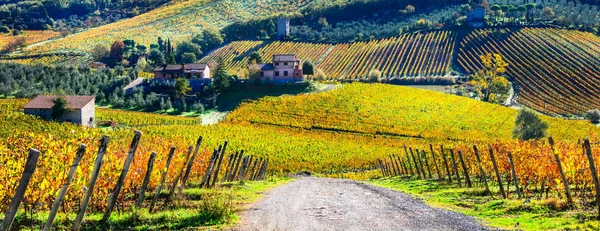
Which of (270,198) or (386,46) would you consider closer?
(270,198)

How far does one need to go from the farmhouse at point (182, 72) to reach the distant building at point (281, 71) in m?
8.93

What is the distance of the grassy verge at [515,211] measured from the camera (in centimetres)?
1427

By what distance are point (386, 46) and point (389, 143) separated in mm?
79707

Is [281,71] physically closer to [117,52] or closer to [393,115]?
[393,115]

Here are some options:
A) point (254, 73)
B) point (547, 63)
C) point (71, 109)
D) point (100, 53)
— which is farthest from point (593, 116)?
point (100, 53)

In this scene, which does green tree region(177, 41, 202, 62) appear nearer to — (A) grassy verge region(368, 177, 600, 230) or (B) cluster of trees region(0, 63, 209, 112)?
(B) cluster of trees region(0, 63, 209, 112)

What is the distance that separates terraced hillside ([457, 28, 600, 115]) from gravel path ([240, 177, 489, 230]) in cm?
7708

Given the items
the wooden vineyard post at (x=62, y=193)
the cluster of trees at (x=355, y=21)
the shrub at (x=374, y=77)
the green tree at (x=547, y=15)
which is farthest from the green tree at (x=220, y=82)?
the green tree at (x=547, y=15)

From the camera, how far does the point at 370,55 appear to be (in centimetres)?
13638

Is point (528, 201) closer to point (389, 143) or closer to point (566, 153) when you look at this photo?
point (566, 153)

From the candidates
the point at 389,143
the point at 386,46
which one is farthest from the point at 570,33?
the point at 389,143

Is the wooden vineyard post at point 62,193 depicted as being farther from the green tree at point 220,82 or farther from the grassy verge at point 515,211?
the green tree at point 220,82

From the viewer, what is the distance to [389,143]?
64.7 meters

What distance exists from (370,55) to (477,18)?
29.2 metres
